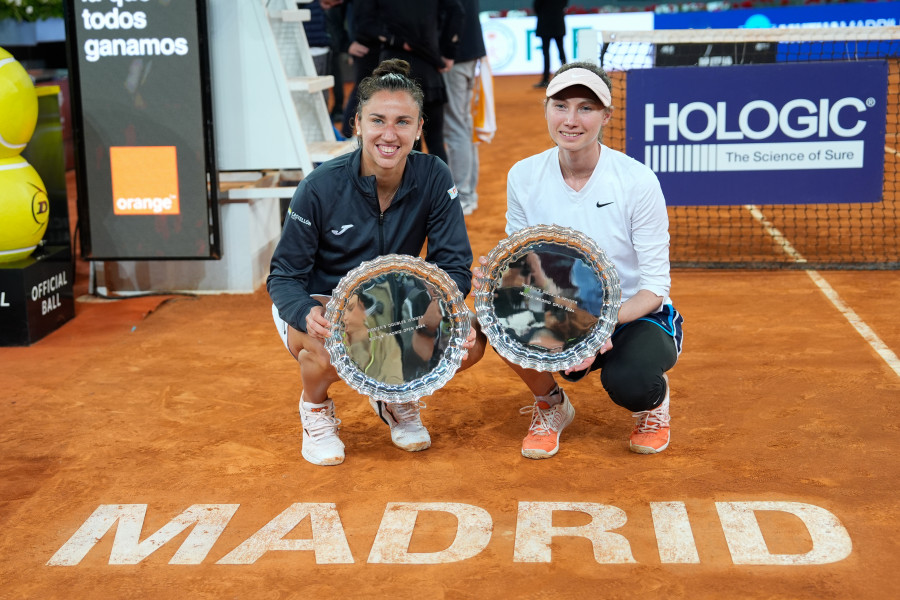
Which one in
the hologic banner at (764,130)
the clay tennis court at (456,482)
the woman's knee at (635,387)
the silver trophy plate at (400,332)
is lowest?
the clay tennis court at (456,482)

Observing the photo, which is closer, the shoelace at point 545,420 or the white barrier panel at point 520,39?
the shoelace at point 545,420

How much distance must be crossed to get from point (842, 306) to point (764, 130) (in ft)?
4.08

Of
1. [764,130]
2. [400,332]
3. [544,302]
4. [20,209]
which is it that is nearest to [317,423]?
[400,332]

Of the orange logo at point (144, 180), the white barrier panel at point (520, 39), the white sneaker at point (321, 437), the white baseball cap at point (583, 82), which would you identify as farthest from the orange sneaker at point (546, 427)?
the white barrier panel at point (520, 39)

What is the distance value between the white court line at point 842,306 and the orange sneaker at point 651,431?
131 cm

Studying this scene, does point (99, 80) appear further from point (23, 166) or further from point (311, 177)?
point (311, 177)

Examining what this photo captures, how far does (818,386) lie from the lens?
4.23 meters

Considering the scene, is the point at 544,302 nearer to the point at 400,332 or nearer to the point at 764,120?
the point at 400,332

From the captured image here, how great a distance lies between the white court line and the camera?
15.0 ft

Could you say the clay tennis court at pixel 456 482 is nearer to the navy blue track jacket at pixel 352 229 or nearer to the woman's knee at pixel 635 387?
the woman's knee at pixel 635 387

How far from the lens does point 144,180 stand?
5.62 meters

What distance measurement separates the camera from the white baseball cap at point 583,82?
3363 millimetres

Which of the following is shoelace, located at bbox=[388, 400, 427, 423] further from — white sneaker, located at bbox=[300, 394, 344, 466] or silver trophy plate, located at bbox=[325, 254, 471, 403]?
silver trophy plate, located at bbox=[325, 254, 471, 403]

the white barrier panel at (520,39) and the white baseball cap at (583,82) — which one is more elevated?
the white barrier panel at (520,39)
